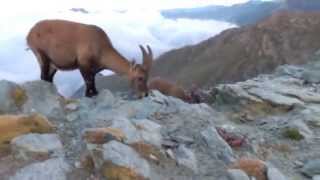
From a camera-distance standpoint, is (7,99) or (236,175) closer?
(236,175)

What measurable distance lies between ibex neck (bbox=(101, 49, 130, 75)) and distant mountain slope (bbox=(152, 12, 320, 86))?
9855 cm

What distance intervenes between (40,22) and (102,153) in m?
7.31

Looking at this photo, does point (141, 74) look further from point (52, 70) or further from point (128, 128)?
point (128, 128)

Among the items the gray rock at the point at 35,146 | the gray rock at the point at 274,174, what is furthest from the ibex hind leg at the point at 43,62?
the gray rock at the point at 274,174

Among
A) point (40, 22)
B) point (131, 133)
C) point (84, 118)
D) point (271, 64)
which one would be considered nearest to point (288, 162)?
point (131, 133)

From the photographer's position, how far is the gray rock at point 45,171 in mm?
10141

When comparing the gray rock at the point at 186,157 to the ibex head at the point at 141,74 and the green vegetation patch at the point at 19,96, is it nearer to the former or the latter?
the green vegetation patch at the point at 19,96

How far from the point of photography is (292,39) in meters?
132

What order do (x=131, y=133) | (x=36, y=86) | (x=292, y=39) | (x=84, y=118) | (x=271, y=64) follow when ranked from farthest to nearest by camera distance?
1. (x=292, y=39)
2. (x=271, y=64)
3. (x=36, y=86)
4. (x=84, y=118)
5. (x=131, y=133)

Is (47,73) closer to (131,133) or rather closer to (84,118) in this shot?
(84,118)

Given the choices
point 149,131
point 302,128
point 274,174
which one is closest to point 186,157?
point 149,131

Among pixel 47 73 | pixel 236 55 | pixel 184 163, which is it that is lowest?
pixel 236 55

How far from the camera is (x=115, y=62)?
17031 millimetres

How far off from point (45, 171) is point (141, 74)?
6.75m
